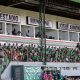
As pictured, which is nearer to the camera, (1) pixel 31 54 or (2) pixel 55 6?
(1) pixel 31 54

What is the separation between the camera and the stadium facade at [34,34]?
27.1 m

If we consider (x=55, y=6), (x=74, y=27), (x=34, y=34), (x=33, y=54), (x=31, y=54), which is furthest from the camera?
(x=74, y=27)

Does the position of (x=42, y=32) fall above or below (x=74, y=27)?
below

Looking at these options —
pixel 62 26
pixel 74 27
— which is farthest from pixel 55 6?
pixel 74 27

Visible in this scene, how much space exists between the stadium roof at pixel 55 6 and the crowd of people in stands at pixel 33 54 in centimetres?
356

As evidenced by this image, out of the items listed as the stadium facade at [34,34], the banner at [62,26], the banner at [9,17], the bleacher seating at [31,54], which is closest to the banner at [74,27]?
the stadium facade at [34,34]

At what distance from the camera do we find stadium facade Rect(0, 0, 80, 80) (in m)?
27.1

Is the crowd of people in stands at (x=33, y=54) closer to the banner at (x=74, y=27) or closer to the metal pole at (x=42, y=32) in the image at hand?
the metal pole at (x=42, y=32)

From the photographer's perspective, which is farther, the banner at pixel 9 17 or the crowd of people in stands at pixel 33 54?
the banner at pixel 9 17

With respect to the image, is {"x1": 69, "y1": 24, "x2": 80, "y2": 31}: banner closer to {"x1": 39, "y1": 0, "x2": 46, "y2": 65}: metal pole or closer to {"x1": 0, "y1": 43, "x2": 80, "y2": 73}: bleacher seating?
{"x1": 0, "y1": 43, "x2": 80, "y2": 73}: bleacher seating

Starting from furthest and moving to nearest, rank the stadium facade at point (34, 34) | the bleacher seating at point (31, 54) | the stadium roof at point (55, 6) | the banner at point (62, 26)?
the banner at point (62, 26)
the stadium roof at point (55, 6)
the stadium facade at point (34, 34)
the bleacher seating at point (31, 54)

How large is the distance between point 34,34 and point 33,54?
187 inches

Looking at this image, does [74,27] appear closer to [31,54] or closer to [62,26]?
[62,26]

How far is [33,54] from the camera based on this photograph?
92.2ft
